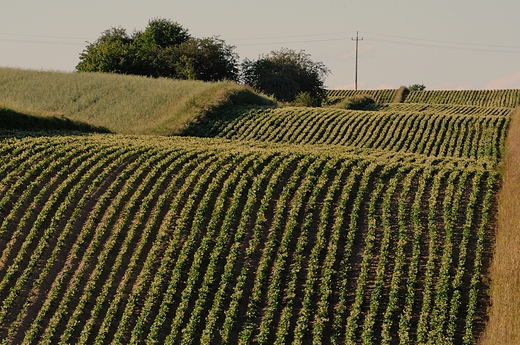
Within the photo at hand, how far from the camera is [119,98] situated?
50.5 metres

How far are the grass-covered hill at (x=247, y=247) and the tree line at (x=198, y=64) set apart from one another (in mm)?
35844

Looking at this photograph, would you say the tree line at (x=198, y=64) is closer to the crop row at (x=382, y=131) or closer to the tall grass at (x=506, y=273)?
the crop row at (x=382, y=131)

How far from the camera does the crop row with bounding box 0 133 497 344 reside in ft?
56.8

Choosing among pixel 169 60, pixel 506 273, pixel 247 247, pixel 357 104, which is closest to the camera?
pixel 506 273

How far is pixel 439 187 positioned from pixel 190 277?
32.3 ft

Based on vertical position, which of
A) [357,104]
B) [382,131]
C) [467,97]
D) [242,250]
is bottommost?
[242,250]

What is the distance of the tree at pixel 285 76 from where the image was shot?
74.3 m

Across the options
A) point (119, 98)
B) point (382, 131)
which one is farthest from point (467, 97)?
point (119, 98)

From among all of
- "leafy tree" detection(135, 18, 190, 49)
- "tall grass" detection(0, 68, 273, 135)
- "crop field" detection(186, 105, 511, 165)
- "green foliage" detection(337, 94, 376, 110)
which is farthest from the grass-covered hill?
"leafy tree" detection(135, 18, 190, 49)

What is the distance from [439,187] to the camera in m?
23.0

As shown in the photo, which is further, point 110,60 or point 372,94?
point 372,94

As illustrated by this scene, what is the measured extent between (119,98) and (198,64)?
21167mm

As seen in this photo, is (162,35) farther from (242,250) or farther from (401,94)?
(242,250)

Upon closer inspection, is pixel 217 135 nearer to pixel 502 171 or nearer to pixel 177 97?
pixel 177 97
